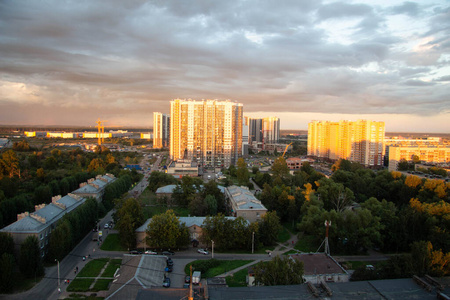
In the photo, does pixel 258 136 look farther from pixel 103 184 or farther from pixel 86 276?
pixel 86 276

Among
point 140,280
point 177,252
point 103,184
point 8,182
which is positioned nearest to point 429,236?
point 177,252

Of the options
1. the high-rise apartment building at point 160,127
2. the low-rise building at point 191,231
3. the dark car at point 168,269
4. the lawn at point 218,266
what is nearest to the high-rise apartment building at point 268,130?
the high-rise apartment building at point 160,127

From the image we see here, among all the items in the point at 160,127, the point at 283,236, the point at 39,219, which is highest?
the point at 160,127

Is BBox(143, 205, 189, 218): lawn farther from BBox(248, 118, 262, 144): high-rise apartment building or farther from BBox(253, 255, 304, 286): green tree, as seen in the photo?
BBox(248, 118, 262, 144): high-rise apartment building

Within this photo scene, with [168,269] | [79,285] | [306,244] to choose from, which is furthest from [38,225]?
[306,244]

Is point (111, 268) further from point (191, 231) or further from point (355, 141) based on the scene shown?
point (355, 141)

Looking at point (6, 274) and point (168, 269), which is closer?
point (6, 274)
